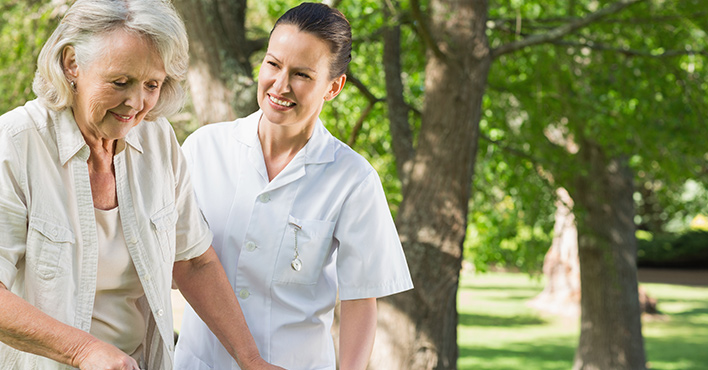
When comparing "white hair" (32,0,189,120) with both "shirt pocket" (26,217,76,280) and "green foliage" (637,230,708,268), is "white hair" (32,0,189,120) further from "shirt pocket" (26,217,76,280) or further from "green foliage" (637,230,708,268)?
"green foliage" (637,230,708,268)

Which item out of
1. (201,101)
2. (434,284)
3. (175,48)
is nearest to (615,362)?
(434,284)

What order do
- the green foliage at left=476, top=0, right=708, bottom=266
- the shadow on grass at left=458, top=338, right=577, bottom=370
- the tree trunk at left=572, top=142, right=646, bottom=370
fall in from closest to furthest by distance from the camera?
the green foliage at left=476, top=0, right=708, bottom=266 < the tree trunk at left=572, top=142, right=646, bottom=370 < the shadow on grass at left=458, top=338, right=577, bottom=370

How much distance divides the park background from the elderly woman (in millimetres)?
2417

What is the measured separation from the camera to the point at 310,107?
6.98 ft

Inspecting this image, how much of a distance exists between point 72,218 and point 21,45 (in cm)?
467

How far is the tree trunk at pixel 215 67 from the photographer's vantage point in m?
4.25

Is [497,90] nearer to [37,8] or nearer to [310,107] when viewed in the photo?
[37,8]

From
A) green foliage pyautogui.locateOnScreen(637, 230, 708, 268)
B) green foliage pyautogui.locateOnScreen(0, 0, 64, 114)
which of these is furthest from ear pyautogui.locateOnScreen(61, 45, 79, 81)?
green foliage pyautogui.locateOnScreen(637, 230, 708, 268)

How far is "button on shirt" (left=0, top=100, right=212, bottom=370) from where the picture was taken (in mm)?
1572

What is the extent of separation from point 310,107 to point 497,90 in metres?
4.95

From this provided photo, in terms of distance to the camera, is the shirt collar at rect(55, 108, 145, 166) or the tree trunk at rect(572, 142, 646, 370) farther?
the tree trunk at rect(572, 142, 646, 370)

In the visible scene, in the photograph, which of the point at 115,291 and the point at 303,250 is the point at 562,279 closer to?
the point at 303,250

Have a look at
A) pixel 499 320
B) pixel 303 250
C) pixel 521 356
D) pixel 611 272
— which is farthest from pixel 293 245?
pixel 499 320

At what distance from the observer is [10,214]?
5.06ft
